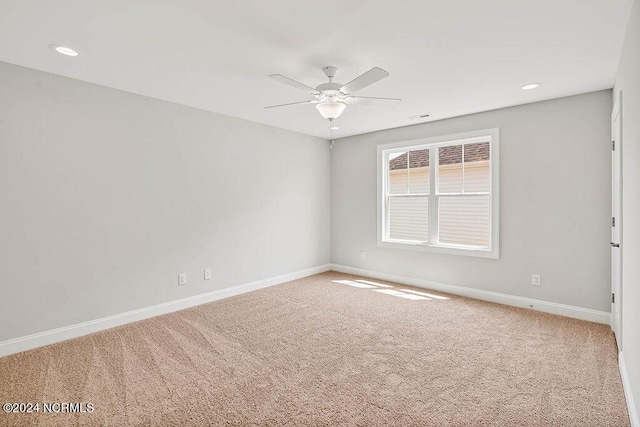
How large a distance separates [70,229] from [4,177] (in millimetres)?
654

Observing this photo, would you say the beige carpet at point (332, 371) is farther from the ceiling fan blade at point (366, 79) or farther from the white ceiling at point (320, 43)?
the white ceiling at point (320, 43)

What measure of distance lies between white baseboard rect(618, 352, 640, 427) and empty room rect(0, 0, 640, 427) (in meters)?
0.03

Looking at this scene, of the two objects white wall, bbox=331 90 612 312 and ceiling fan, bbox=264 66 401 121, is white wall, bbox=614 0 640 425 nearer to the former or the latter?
white wall, bbox=331 90 612 312

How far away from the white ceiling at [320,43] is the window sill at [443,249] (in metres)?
A: 1.97

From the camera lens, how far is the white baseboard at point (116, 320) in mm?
2799

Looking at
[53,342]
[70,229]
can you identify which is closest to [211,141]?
[70,229]

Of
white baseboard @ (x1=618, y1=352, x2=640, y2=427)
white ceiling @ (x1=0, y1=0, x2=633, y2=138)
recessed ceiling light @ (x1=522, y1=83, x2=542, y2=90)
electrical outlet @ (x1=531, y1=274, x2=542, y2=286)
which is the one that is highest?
recessed ceiling light @ (x1=522, y1=83, x2=542, y2=90)

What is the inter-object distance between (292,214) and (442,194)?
A: 2.40 metres

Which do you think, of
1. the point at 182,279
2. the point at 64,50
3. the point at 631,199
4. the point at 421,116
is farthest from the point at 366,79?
the point at 182,279

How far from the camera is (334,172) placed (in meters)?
6.02

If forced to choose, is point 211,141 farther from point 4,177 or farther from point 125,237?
point 4,177

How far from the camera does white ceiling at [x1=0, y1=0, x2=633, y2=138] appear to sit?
6.48 ft

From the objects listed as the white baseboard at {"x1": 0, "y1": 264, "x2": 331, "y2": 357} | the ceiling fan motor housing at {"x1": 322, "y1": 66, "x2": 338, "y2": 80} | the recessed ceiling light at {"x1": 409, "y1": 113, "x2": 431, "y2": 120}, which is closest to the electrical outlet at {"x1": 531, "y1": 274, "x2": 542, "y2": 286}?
the recessed ceiling light at {"x1": 409, "y1": 113, "x2": 431, "y2": 120}

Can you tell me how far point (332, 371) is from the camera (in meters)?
2.48
